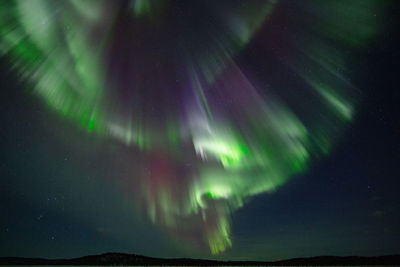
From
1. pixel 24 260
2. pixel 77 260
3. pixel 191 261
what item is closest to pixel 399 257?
pixel 191 261

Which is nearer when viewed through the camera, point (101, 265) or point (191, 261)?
point (101, 265)

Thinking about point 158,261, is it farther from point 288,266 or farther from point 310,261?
point 310,261

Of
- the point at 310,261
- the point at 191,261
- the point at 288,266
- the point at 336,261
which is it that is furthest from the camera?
the point at 191,261

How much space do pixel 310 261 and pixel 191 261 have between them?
190 feet

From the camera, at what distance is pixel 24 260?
142250 mm

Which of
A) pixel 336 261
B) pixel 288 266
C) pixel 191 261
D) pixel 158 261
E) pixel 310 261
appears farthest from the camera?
pixel 158 261

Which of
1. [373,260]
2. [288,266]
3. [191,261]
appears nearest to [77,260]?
[191,261]

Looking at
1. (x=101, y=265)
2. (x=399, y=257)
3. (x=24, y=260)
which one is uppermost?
(x=24, y=260)

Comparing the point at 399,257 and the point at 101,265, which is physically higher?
the point at 101,265

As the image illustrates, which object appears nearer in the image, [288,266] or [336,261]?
[288,266]

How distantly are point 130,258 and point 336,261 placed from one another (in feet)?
286

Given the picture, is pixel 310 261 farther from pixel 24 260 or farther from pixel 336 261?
pixel 24 260

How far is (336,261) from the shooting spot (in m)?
122

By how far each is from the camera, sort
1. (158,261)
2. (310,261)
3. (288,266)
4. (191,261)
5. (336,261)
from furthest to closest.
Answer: (158,261), (191,261), (336,261), (288,266), (310,261)
